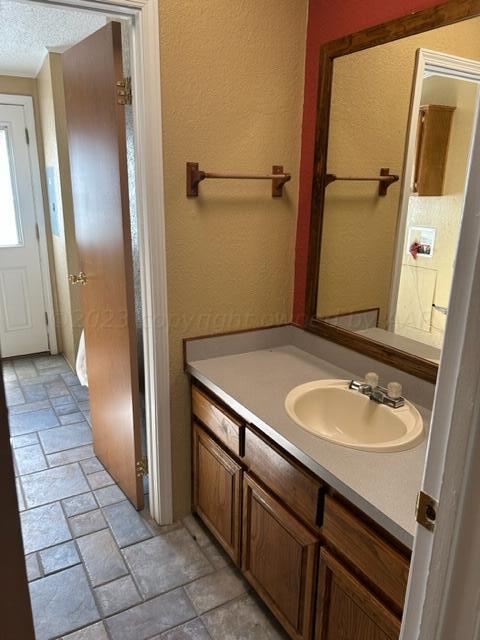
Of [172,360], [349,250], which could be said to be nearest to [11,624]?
[172,360]

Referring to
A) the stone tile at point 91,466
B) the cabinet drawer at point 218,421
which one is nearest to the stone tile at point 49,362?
the stone tile at point 91,466

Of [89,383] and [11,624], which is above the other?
[11,624]

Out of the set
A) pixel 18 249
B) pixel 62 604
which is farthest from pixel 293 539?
pixel 18 249

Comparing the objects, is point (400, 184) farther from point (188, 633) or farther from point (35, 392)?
point (35, 392)

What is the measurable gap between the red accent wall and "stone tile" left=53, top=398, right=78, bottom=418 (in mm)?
1918

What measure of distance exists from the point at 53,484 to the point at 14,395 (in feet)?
4.10

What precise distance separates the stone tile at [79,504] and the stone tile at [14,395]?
1.26m

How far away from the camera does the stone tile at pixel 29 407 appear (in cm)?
331

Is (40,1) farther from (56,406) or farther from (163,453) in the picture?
(56,406)

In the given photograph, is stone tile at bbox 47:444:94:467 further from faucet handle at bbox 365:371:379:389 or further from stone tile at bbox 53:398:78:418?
faucet handle at bbox 365:371:379:389

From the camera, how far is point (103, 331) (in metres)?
2.37

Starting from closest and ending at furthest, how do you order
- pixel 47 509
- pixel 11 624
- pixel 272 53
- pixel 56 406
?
1. pixel 11 624
2. pixel 272 53
3. pixel 47 509
4. pixel 56 406

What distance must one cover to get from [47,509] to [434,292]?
2.06m

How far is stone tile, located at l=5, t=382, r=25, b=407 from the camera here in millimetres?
3430
